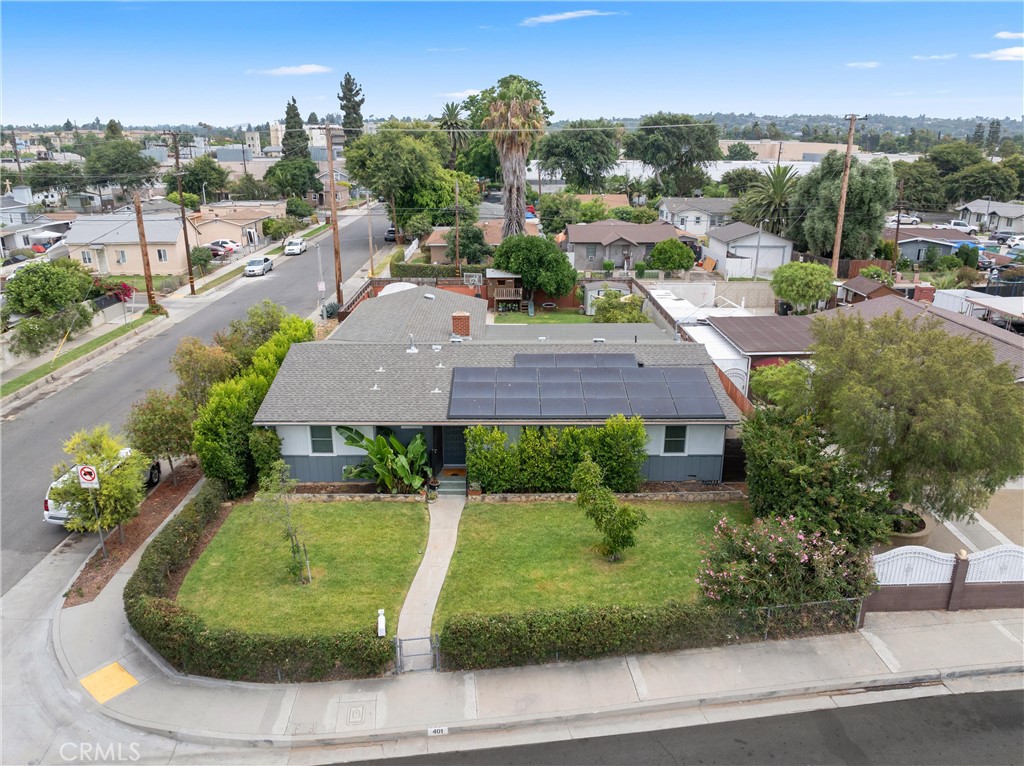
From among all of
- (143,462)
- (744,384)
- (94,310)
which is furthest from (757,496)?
(94,310)

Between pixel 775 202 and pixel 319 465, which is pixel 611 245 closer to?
pixel 775 202

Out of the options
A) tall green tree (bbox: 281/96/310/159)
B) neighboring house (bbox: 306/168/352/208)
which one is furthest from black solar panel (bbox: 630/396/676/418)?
tall green tree (bbox: 281/96/310/159)

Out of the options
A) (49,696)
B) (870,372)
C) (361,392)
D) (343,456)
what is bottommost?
(49,696)

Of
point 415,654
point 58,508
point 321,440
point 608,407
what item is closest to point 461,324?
point 321,440

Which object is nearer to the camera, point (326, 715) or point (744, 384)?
point (326, 715)

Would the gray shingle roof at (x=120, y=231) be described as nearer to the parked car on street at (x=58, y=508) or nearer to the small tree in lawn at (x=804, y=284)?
the parked car on street at (x=58, y=508)

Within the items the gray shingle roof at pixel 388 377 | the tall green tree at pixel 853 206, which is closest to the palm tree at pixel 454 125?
the tall green tree at pixel 853 206

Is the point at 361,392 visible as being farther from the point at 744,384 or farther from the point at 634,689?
the point at 744,384
